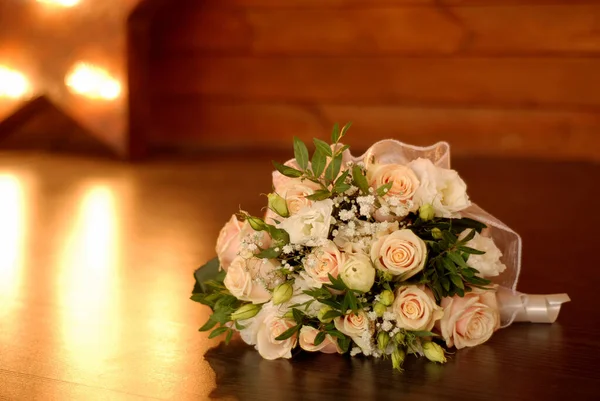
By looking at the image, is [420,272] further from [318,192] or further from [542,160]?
[542,160]

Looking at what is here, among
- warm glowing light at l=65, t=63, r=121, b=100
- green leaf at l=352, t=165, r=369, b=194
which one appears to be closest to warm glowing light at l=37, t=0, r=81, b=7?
warm glowing light at l=65, t=63, r=121, b=100

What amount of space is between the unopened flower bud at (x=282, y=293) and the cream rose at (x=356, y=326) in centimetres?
9

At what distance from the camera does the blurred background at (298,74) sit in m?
4.22

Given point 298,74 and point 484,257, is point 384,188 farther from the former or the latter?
point 298,74

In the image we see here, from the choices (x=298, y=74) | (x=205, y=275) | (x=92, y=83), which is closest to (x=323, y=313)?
(x=205, y=275)

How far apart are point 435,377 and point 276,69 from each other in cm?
337

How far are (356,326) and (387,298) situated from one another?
7 cm

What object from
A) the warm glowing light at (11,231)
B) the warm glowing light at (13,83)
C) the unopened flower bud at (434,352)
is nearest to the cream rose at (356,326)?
the unopened flower bud at (434,352)

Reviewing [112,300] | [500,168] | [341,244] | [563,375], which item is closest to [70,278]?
[112,300]

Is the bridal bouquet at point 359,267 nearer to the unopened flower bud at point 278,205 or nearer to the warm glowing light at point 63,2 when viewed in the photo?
the unopened flower bud at point 278,205

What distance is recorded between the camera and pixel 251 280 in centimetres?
155

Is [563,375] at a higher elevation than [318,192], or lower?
lower

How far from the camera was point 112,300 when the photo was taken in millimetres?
2014

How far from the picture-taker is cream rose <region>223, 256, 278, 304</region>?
1.54 m
